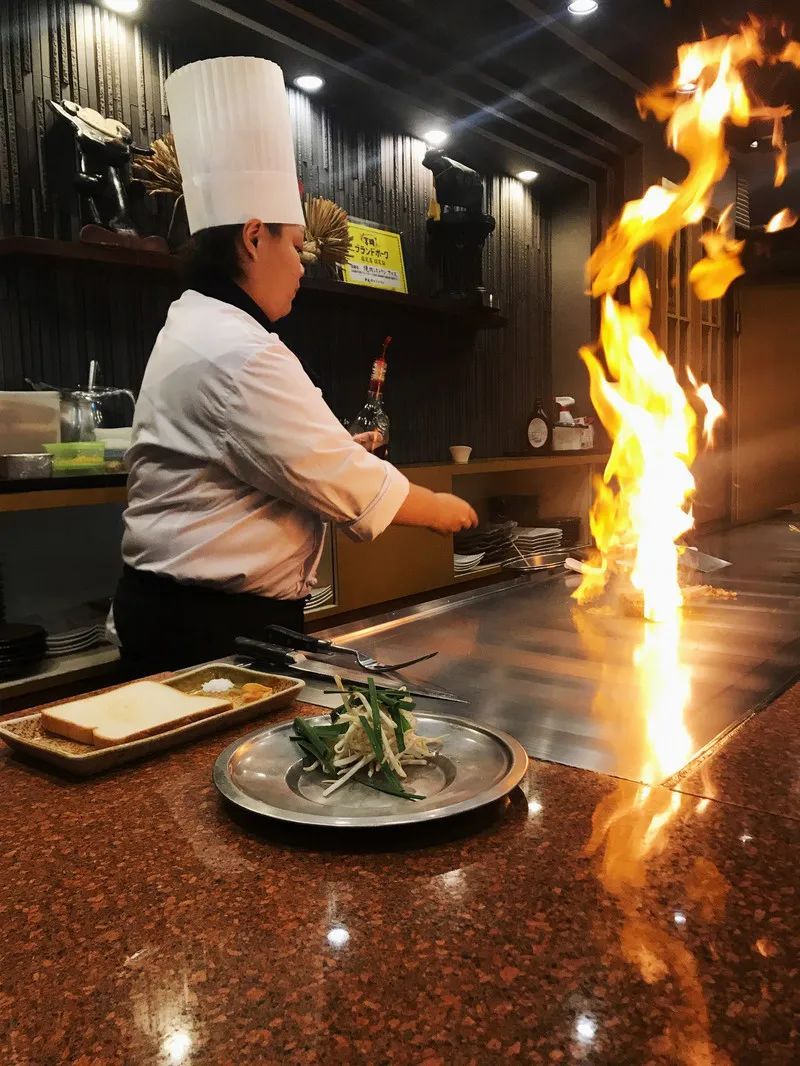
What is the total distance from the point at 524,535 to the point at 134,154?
216 cm

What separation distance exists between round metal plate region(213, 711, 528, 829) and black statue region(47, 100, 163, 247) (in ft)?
6.22

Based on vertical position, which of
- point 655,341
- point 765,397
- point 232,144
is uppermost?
point 232,144

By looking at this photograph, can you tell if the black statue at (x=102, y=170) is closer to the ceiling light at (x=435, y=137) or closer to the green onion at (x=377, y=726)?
the ceiling light at (x=435, y=137)

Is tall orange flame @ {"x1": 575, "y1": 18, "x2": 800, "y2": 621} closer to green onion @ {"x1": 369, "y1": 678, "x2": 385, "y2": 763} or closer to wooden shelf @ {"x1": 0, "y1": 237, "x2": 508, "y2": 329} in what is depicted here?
wooden shelf @ {"x1": 0, "y1": 237, "x2": 508, "y2": 329}

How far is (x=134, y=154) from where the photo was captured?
8.63 feet

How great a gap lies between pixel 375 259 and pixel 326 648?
8.09ft

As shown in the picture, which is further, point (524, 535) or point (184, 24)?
point (524, 535)

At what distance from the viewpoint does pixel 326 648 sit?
1.34 metres

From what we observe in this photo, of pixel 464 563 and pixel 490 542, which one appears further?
pixel 490 542

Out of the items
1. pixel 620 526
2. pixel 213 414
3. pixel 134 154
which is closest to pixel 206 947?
pixel 213 414

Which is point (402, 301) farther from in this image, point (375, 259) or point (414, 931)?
point (414, 931)

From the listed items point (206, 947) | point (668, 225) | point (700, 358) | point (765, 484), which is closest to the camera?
point (206, 947)

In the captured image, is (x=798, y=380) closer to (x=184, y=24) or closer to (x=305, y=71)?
(x=305, y=71)

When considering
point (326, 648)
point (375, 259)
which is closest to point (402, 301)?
point (375, 259)
